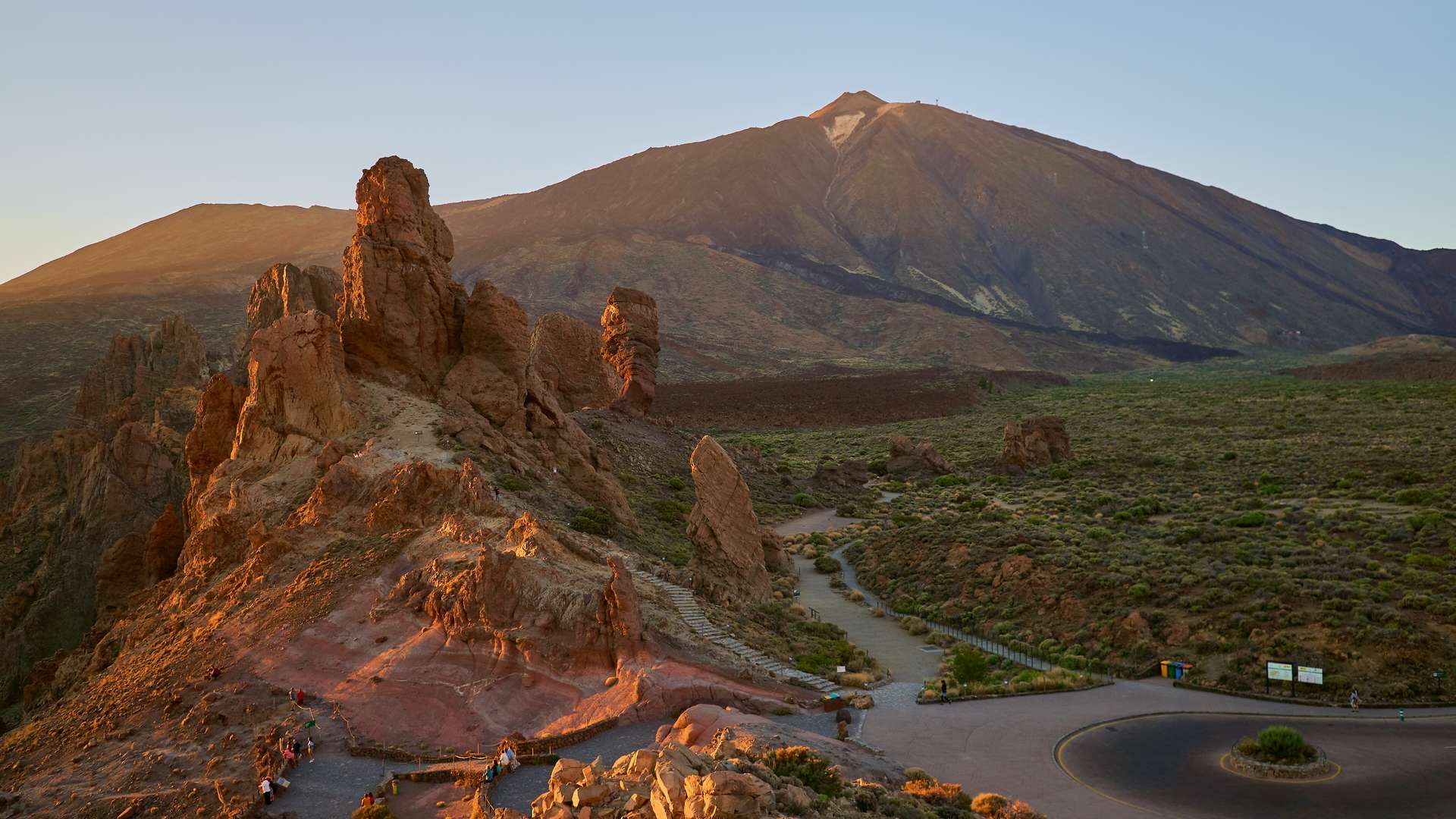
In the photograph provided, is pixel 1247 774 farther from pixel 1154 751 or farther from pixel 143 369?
pixel 143 369

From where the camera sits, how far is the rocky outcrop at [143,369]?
61.7 metres

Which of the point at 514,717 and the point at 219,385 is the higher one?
the point at 219,385

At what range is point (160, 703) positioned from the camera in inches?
950

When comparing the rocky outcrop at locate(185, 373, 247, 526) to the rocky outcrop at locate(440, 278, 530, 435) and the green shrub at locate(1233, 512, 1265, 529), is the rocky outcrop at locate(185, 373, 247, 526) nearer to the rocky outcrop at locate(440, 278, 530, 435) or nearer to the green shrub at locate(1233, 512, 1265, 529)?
the rocky outcrop at locate(440, 278, 530, 435)

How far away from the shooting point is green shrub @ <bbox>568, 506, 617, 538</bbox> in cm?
3591

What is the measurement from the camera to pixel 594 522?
3659cm

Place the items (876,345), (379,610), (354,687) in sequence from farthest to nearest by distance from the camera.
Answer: (876,345)
(379,610)
(354,687)

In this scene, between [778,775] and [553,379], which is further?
[553,379]

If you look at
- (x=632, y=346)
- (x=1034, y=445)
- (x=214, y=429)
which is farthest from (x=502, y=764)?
(x=1034, y=445)

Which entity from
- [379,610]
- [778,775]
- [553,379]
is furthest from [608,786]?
[553,379]

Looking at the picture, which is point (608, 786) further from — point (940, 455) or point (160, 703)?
point (940, 455)

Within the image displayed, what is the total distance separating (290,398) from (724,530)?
15323 millimetres

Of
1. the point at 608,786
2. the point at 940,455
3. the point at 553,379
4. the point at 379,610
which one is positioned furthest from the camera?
the point at 940,455

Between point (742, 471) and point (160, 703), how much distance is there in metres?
45.1
